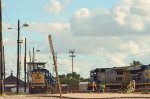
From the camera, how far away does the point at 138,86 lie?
2421 inches

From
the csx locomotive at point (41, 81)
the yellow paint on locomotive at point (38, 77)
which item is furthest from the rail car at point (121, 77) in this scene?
the yellow paint on locomotive at point (38, 77)

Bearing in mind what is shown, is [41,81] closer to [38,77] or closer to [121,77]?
[38,77]

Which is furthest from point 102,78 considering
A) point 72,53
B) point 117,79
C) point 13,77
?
point 13,77

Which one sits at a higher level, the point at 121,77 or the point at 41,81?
the point at 121,77

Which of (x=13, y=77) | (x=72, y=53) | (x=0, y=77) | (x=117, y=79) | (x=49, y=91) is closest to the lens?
(x=0, y=77)

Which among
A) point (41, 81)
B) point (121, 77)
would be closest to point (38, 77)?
point (41, 81)

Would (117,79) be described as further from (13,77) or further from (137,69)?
(13,77)

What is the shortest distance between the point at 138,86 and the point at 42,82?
13.1 m

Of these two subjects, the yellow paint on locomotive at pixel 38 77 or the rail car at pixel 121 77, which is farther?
the yellow paint on locomotive at pixel 38 77

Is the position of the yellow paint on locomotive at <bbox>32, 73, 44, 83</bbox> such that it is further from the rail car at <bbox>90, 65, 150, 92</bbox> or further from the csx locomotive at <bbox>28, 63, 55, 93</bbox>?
the rail car at <bbox>90, 65, 150, 92</bbox>

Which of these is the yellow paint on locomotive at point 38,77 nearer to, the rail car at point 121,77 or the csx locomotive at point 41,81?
the csx locomotive at point 41,81

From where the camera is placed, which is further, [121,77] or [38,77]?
[121,77]

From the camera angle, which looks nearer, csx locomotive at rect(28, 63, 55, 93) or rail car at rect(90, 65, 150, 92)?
rail car at rect(90, 65, 150, 92)

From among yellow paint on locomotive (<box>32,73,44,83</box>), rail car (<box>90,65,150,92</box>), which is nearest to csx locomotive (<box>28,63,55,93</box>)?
yellow paint on locomotive (<box>32,73,44,83</box>)
